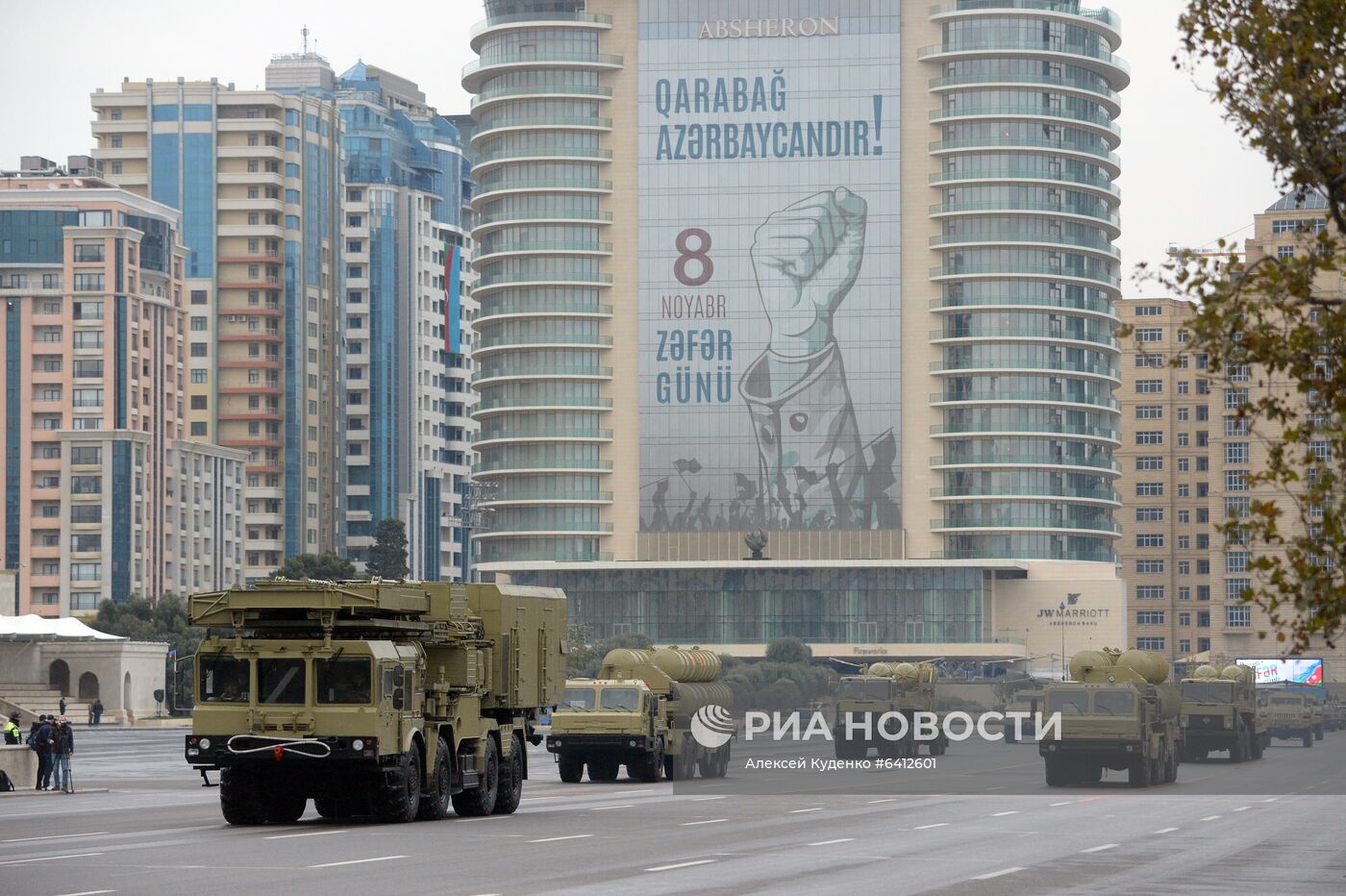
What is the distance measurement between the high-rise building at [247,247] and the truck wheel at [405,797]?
483ft

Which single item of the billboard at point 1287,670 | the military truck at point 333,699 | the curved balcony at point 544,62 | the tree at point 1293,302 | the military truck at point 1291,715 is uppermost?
the curved balcony at point 544,62

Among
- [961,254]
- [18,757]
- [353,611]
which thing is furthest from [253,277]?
[353,611]

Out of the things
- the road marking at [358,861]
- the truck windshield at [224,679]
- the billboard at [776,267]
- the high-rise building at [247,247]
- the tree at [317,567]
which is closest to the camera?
the road marking at [358,861]

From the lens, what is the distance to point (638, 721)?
48906 mm

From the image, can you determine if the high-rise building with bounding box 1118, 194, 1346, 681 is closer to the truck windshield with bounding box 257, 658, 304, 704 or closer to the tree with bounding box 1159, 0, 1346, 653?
the truck windshield with bounding box 257, 658, 304, 704

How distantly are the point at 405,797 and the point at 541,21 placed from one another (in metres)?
127

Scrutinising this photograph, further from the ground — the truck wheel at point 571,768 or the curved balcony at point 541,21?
the curved balcony at point 541,21

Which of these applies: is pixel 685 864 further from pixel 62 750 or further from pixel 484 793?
pixel 62 750

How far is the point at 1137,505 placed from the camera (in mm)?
196250

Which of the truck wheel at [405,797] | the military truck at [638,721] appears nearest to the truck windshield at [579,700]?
the military truck at [638,721]

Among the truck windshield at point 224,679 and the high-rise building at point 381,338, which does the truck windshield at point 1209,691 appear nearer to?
the truck windshield at point 224,679

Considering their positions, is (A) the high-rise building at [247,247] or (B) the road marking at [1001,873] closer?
(B) the road marking at [1001,873]

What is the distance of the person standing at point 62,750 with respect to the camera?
44531 millimetres

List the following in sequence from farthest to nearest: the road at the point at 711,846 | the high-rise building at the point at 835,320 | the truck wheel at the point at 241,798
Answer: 1. the high-rise building at the point at 835,320
2. the truck wheel at the point at 241,798
3. the road at the point at 711,846
